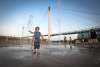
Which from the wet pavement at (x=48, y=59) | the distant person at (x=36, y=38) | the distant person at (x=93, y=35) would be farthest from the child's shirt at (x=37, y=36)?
the distant person at (x=93, y=35)

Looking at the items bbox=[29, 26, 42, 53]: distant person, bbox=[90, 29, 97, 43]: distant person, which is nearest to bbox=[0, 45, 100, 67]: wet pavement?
bbox=[29, 26, 42, 53]: distant person

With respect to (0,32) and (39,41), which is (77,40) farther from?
(0,32)

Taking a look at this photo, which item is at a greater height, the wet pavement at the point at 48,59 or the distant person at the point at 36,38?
the distant person at the point at 36,38

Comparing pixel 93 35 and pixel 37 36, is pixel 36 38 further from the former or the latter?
pixel 93 35

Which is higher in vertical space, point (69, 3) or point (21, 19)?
point (69, 3)

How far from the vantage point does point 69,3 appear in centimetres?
323

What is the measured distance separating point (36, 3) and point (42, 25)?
0.45 meters

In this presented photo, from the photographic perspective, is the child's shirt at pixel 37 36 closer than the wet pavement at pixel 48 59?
No

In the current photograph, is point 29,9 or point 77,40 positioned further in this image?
point 77,40

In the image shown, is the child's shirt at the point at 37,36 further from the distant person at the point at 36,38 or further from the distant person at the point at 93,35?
the distant person at the point at 93,35

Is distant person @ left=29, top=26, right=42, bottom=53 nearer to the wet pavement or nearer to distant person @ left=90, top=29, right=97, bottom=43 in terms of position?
the wet pavement

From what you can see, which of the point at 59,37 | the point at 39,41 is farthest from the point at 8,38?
the point at 59,37

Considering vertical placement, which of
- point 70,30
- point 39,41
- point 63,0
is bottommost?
point 39,41

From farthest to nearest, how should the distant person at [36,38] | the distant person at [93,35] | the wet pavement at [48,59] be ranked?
the distant person at [93,35]
the distant person at [36,38]
the wet pavement at [48,59]
